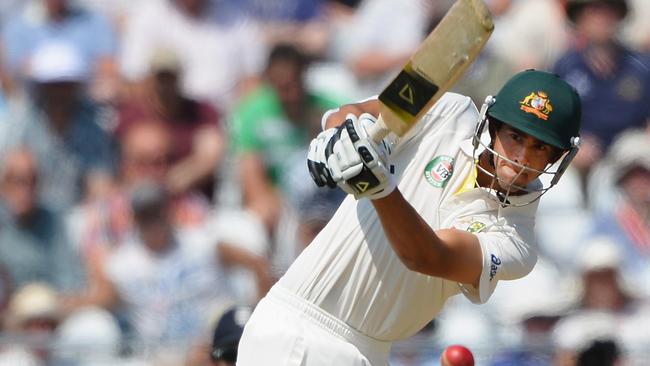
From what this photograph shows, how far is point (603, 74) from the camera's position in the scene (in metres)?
8.61

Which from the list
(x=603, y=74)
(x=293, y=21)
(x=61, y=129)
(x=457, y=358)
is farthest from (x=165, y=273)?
(x=457, y=358)

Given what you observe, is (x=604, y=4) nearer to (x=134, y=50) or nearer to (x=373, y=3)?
(x=373, y=3)

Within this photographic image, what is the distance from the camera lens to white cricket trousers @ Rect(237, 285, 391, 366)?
4277mm

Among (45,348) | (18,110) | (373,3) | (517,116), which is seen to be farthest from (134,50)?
(517,116)

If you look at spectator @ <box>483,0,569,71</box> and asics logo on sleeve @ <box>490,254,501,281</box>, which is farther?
spectator @ <box>483,0,569,71</box>

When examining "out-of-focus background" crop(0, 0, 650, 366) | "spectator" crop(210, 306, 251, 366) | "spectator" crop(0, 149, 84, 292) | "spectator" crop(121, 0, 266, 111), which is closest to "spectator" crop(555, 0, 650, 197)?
"out-of-focus background" crop(0, 0, 650, 366)

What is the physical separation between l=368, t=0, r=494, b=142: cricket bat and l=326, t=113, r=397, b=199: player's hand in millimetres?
53

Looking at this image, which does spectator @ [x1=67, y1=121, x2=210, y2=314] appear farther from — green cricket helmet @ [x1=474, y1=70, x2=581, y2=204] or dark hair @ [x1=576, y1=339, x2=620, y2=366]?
green cricket helmet @ [x1=474, y1=70, x2=581, y2=204]

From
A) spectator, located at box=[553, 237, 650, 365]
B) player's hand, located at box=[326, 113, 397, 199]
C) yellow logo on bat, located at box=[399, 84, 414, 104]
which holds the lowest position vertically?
spectator, located at box=[553, 237, 650, 365]

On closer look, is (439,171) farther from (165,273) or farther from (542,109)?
(165,273)

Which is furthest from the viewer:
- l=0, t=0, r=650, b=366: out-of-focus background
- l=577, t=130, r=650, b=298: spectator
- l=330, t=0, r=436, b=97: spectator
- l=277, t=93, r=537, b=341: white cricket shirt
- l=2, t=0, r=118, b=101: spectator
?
l=2, t=0, r=118, b=101: spectator

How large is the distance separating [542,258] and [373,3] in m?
2.29

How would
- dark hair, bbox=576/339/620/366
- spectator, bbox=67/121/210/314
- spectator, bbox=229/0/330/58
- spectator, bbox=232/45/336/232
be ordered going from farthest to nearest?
spectator, bbox=229/0/330/58, spectator, bbox=232/45/336/232, spectator, bbox=67/121/210/314, dark hair, bbox=576/339/620/366

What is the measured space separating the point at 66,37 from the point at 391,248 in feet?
18.4
